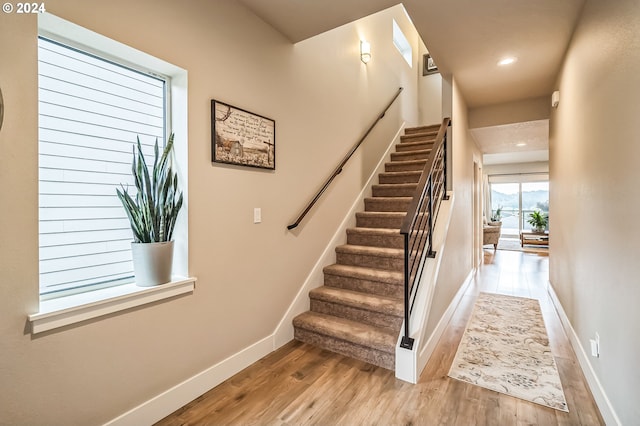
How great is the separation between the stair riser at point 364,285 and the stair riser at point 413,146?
256 centimetres

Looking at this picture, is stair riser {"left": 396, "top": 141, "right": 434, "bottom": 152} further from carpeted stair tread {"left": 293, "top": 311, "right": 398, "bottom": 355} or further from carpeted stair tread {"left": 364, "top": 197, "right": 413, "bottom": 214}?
carpeted stair tread {"left": 293, "top": 311, "right": 398, "bottom": 355}

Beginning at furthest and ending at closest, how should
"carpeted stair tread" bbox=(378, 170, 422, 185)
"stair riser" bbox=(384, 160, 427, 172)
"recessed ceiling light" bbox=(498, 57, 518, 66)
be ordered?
"stair riser" bbox=(384, 160, 427, 172) → "carpeted stair tread" bbox=(378, 170, 422, 185) → "recessed ceiling light" bbox=(498, 57, 518, 66)

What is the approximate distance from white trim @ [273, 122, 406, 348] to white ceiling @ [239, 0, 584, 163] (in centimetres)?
167

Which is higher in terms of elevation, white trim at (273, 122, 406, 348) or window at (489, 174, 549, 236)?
window at (489, 174, 549, 236)

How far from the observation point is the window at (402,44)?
17.3 ft

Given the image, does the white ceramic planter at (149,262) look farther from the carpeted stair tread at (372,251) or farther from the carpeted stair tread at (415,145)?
the carpeted stair tread at (415,145)

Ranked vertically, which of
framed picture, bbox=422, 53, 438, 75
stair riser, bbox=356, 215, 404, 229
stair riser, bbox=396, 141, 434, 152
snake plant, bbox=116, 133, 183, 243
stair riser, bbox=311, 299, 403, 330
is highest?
framed picture, bbox=422, 53, 438, 75

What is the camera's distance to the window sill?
1277 mm

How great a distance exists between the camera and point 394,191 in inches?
151

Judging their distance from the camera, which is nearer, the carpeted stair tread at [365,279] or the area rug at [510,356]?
the area rug at [510,356]

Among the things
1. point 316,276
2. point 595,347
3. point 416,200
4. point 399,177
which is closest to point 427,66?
point 399,177

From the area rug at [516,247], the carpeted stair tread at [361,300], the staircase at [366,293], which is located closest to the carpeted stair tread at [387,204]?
the staircase at [366,293]

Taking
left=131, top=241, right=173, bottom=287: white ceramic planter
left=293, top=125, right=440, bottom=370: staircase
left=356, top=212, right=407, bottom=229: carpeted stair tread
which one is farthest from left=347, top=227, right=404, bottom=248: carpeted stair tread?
left=131, top=241, right=173, bottom=287: white ceramic planter

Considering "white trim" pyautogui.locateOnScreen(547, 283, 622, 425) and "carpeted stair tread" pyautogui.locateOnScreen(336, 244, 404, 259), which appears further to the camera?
"carpeted stair tread" pyautogui.locateOnScreen(336, 244, 404, 259)
